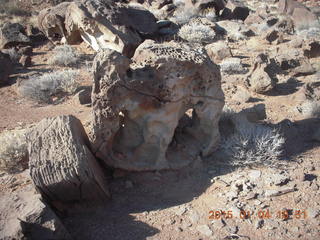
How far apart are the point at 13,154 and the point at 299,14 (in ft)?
43.7

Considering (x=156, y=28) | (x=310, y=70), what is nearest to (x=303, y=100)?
(x=310, y=70)

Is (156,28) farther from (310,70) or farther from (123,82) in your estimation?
(123,82)

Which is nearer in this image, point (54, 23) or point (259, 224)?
point (259, 224)

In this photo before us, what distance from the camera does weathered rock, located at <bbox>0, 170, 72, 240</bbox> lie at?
2.94 m

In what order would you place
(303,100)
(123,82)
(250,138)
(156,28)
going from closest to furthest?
(123,82)
(250,138)
(303,100)
(156,28)

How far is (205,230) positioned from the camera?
354 centimetres

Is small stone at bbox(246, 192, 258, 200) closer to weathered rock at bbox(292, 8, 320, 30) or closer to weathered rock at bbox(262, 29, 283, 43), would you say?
weathered rock at bbox(262, 29, 283, 43)

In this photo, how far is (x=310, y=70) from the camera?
331 inches

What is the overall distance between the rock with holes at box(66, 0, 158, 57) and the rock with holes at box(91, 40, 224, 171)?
523 centimetres

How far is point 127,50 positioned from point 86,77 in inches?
61.9

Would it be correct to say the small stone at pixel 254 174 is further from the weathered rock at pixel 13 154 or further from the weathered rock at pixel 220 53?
the weathered rock at pixel 220 53

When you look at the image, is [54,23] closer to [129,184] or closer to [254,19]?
[254,19]

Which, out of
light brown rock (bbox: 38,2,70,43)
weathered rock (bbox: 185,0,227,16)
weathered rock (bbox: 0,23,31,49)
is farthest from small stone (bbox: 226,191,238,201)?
weathered rock (bbox: 185,0,227,16)

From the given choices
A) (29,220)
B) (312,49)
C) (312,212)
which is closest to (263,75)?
(312,49)
